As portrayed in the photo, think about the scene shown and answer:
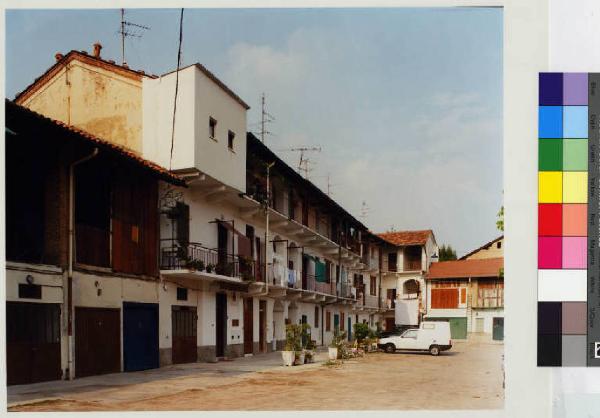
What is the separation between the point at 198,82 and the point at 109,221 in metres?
3.17

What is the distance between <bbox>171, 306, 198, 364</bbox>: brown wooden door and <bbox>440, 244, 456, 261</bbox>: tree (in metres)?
5.48

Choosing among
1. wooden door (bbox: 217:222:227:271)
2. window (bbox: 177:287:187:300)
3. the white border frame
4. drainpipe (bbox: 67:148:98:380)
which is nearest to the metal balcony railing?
wooden door (bbox: 217:222:227:271)

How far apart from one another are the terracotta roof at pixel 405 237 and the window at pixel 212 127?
4066mm

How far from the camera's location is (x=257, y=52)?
11.2m

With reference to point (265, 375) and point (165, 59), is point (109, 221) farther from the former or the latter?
point (265, 375)

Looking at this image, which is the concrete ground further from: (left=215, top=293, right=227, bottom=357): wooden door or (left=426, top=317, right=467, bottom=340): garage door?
(left=426, top=317, right=467, bottom=340): garage door

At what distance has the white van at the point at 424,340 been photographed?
51.4ft

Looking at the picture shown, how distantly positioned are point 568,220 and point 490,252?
181cm

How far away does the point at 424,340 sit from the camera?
17094mm

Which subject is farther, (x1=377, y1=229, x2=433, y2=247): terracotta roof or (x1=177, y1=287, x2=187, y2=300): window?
(x1=177, y1=287, x2=187, y2=300): window

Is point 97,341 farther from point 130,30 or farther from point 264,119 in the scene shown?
point 130,30

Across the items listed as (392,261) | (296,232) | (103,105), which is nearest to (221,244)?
(296,232)

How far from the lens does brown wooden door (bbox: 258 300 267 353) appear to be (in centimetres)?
1434

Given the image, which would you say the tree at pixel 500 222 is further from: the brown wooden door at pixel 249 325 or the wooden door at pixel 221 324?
the wooden door at pixel 221 324
